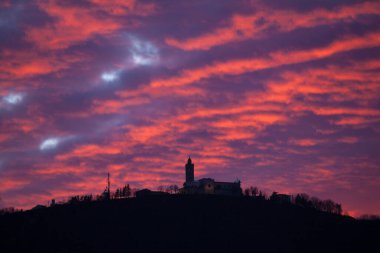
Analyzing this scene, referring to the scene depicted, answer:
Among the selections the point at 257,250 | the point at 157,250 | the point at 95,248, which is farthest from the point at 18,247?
the point at 257,250

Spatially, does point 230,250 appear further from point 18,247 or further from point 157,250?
point 18,247

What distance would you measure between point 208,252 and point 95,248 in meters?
32.8

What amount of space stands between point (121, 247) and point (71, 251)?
14.8 meters

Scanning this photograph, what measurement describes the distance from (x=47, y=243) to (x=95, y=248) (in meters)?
14.9

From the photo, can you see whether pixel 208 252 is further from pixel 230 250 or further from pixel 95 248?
pixel 95 248

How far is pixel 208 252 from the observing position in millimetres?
197250

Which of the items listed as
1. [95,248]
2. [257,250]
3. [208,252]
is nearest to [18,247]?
[95,248]

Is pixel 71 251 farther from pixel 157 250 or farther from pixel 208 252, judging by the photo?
pixel 208 252

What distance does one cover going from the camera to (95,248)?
195 meters

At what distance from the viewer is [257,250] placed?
200 metres

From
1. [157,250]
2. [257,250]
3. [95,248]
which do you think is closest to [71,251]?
[95,248]

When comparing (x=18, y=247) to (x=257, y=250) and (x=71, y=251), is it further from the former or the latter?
(x=257, y=250)

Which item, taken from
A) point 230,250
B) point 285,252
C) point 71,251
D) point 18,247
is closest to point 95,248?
point 71,251

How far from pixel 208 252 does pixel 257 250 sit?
580 inches
